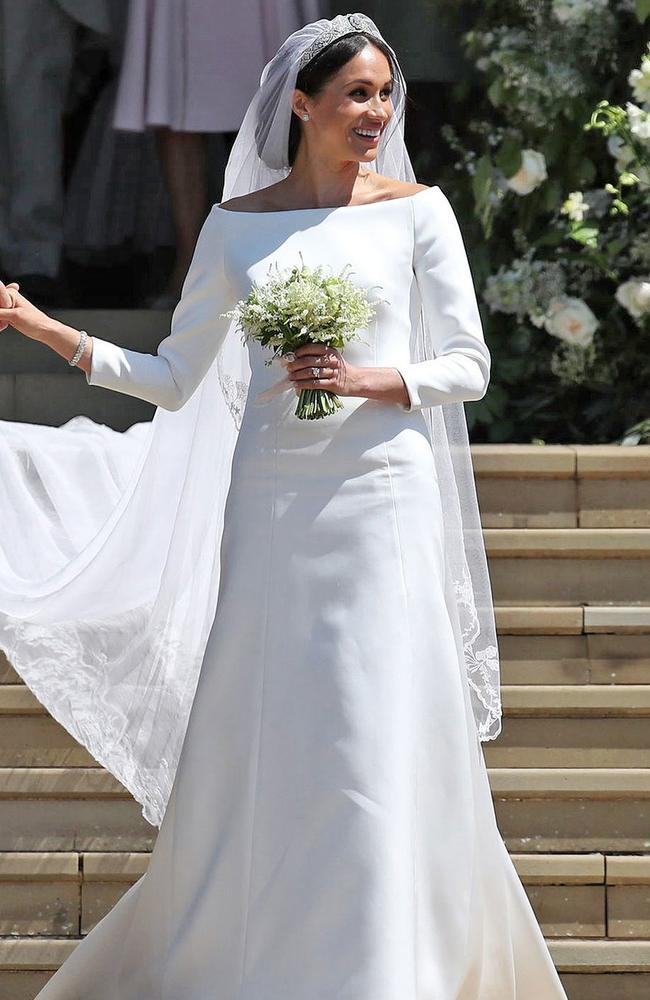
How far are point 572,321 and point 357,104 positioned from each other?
2.08 m

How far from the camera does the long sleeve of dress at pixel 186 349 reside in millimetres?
3279

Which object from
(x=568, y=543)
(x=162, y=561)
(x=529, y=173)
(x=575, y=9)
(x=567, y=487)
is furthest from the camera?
(x=575, y=9)

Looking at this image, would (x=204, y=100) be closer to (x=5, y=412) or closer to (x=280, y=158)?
(x=5, y=412)

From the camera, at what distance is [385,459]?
3.17 meters

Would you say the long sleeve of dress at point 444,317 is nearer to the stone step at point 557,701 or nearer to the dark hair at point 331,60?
the dark hair at point 331,60

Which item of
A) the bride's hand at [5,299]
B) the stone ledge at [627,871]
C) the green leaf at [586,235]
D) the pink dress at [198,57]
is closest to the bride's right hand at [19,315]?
the bride's hand at [5,299]

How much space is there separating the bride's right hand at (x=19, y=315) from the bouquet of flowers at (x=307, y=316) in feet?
1.32

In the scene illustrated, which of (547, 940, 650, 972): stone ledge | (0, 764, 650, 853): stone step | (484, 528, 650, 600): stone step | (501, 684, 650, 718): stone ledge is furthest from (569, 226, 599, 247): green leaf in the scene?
(547, 940, 650, 972): stone ledge

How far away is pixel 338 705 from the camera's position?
3.10m

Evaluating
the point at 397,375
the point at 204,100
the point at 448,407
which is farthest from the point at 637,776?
the point at 204,100

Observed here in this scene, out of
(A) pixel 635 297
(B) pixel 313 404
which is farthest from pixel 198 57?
(B) pixel 313 404

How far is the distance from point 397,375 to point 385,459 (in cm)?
16

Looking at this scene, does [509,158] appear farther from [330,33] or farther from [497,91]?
[330,33]

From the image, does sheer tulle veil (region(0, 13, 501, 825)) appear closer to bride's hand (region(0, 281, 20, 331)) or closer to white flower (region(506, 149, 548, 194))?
bride's hand (region(0, 281, 20, 331))
